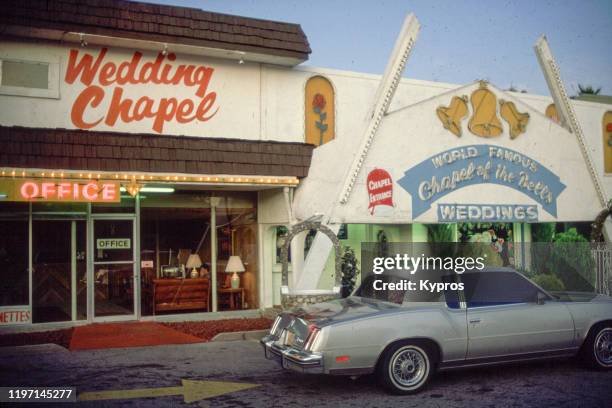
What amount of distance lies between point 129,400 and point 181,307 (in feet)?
22.8

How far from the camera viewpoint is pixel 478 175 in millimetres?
14703

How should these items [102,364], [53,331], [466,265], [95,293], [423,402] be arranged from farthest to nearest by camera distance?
[95,293], [53,331], [102,364], [466,265], [423,402]

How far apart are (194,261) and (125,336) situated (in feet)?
10.2

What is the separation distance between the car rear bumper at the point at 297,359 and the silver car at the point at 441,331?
1cm

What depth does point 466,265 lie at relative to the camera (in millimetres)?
8602

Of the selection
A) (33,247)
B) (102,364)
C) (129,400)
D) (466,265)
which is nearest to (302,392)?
(129,400)

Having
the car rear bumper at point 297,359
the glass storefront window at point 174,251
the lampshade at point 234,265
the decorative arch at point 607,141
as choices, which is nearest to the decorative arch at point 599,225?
the decorative arch at point 607,141

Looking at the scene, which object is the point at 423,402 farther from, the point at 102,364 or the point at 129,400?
the point at 102,364

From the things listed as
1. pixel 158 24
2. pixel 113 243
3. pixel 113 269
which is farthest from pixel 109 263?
pixel 158 24

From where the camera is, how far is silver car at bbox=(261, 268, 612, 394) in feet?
23.9

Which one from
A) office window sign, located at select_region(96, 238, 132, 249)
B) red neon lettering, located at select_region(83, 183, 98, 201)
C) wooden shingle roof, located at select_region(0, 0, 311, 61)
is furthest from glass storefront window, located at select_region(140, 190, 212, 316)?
wooden shingle roof, located at select_region(0, 0, 311, 61)

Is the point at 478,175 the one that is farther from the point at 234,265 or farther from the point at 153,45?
the point at 153,45

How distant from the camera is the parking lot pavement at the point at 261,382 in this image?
7223 millimetres

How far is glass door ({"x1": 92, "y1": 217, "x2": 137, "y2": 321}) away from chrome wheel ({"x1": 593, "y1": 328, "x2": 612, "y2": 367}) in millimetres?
9156
